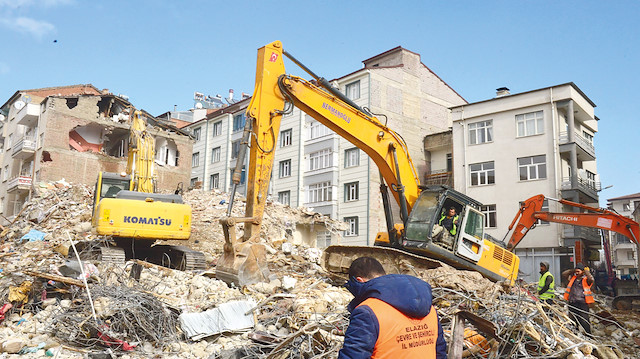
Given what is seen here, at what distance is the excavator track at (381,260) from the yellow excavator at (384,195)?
2 cm

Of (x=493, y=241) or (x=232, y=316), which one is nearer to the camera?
(x=232, y=316)

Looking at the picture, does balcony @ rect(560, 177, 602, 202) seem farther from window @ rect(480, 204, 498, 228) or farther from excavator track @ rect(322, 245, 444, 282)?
excavator track @ rect(322, 245, 444, 282)

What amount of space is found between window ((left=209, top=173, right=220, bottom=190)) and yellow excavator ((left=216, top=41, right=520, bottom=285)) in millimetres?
32808

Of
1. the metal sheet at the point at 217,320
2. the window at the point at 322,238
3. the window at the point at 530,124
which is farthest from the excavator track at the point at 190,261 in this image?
the window at the point at 530,124

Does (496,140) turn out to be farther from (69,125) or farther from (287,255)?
(69,125)

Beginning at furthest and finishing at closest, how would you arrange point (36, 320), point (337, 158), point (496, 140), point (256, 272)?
point (337, 158) < point (496, 140) < point (256, 272) < point (36, 320)

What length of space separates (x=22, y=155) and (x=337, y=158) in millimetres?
23464

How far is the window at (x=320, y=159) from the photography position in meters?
32.7

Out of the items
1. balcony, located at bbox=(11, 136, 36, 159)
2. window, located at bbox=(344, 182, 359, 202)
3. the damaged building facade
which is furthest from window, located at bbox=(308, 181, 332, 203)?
balcony, located at bbox=(11, 136, 36, 159)

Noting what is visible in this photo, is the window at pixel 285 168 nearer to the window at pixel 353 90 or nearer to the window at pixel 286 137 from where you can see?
the window at pixel 286 137

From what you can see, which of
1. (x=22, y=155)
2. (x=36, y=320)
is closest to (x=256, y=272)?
(x=36, y=320)

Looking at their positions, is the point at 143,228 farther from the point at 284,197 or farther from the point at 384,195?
the point at 284,197

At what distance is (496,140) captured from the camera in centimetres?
2759

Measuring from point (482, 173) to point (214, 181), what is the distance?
2351cm
